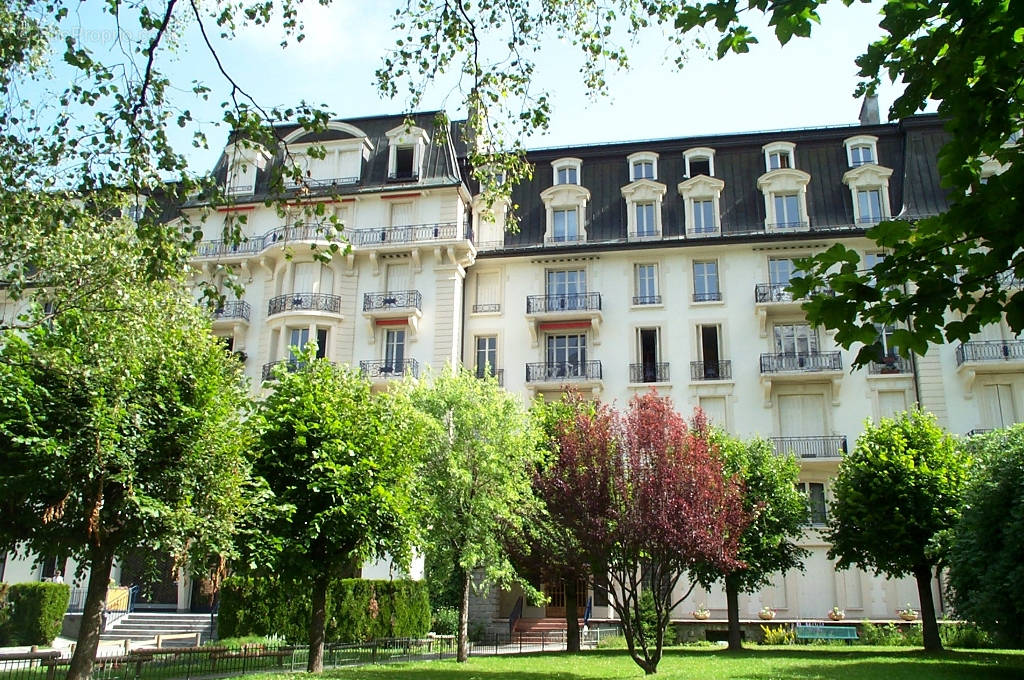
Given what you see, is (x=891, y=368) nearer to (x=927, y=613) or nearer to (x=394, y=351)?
(x=927, y=613)

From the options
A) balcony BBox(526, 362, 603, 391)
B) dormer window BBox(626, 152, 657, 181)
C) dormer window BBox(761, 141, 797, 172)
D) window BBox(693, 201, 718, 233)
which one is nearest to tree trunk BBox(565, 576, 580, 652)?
balcony BBox(526, 362, 603, 391)

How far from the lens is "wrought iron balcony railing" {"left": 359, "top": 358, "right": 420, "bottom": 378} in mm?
35188

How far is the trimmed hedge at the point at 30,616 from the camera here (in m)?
28.2

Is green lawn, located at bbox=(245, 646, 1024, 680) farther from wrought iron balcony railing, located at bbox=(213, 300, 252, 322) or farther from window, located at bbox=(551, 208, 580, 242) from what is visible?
wrought iron balcony railing, located at bbox=(213, 300, 252, 322)

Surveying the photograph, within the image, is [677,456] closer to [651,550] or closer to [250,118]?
[651,550]

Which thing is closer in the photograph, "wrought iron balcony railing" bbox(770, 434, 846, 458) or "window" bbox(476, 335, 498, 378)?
"wrought iron balcony railing" bbox(770, 434, 846, 458)

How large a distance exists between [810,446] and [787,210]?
10.7 meters

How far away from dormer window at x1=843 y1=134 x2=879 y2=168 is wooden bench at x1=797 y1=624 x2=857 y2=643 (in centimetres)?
2027

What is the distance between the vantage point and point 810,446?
33500 mm

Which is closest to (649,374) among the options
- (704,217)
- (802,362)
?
(802,362)

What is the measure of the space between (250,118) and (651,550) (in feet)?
42.7

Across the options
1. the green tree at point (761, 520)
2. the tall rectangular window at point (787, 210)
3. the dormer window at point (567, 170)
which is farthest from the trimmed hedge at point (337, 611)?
the tall rectangular window at point (787, 210)

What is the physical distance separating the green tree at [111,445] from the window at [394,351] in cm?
1899

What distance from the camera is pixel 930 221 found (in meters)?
5.68
